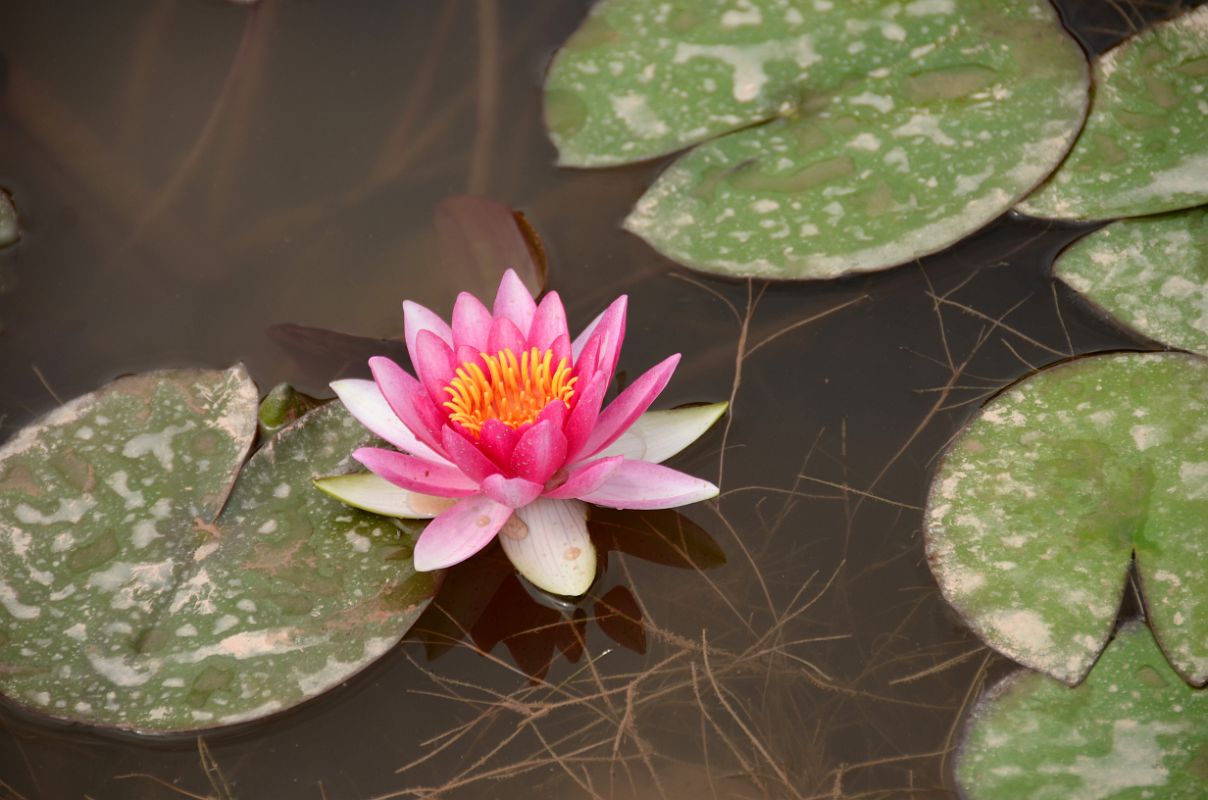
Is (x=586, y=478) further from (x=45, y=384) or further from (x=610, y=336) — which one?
(x=45, y=384)

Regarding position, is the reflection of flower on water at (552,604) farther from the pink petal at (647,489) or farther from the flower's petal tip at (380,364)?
the flower's petal tip at (380,364)

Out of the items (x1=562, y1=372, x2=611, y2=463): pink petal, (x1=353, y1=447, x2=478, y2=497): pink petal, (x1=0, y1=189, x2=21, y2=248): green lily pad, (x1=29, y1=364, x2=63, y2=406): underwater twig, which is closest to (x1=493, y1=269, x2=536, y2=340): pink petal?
(x1=562, y1=372, x2=611, y2=463): pink petal

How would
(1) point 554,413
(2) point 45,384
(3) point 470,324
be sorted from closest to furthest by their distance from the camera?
(1) point 554,413 → (3) point 470,324 → (2) point 45,384

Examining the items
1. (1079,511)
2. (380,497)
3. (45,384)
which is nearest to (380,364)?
(380,497)

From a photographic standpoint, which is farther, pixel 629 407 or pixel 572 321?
pixel 572 321

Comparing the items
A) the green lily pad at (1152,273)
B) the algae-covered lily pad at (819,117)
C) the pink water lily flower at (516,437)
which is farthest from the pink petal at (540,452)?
the green lily pad at (1152,273)

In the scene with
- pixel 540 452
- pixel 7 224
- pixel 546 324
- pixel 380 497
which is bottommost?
pixel 380 497

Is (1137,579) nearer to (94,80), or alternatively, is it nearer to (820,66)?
(820,66)
